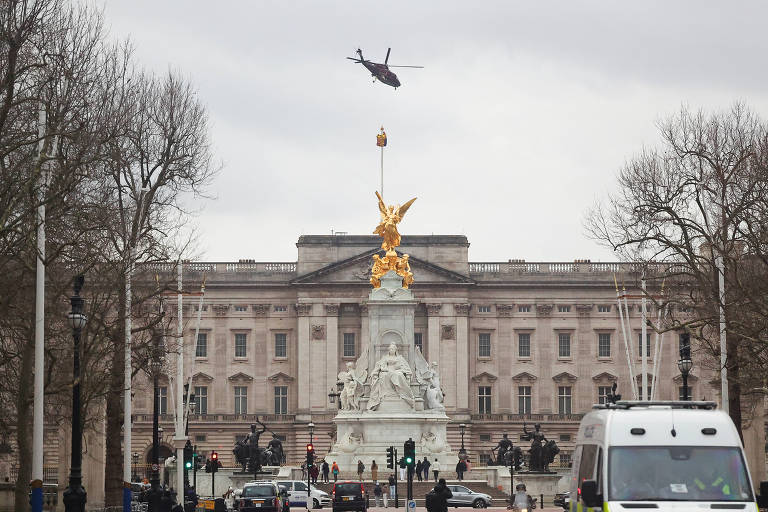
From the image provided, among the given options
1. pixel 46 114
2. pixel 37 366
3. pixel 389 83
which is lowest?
pixel 37 366

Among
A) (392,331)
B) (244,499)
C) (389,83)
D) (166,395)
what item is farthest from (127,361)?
(166,395)

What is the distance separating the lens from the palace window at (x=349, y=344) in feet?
498

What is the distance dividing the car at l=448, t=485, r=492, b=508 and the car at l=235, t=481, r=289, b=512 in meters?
17.1

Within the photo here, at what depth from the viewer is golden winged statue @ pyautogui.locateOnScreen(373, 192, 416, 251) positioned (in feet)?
318

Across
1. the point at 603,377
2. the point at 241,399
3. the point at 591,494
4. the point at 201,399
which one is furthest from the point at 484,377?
the point at 591,494

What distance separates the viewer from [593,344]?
153 m

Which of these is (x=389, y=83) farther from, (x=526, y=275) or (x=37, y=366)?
(x=37, y=366)

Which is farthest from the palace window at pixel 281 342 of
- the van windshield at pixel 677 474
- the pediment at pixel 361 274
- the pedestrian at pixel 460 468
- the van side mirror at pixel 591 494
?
the van side mirror at pixel 591 494

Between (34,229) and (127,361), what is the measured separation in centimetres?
1712

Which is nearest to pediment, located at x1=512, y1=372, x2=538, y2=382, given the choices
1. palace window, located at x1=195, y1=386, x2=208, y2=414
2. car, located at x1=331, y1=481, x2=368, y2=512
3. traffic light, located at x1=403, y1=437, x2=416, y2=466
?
palace window, located at x1=195, y1=386, x2=208, y2=414

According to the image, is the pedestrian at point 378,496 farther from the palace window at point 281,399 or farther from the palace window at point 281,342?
the palace window at point 281,342

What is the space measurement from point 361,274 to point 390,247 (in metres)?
54.0

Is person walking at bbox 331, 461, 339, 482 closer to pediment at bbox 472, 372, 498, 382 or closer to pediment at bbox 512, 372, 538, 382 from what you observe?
pediment at bbox 472, 372, 498, 382

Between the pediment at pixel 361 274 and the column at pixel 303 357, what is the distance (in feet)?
9.15
